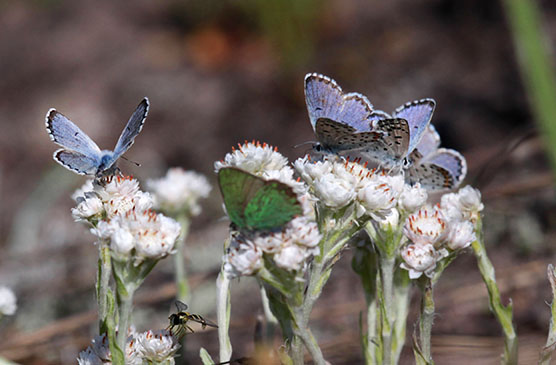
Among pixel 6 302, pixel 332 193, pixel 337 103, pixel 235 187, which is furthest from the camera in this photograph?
pixel 6 302

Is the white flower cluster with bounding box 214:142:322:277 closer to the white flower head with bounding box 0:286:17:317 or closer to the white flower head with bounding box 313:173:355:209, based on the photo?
the white flower head with bounding box 313:173:355:209

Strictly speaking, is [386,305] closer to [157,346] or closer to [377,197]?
[377,197]

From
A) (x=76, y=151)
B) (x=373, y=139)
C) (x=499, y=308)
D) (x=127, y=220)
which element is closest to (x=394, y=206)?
(x=373, y=139)

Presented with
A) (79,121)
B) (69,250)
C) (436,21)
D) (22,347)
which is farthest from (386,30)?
(22,347)

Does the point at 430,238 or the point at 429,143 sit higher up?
the point at 429,143

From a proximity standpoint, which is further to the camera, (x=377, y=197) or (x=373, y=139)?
(x=373, y=139)

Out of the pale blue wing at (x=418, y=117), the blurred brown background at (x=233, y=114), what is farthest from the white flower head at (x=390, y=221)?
the blurred brown background at (x=233, y=114)

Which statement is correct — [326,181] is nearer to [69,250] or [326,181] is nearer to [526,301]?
[526,301]

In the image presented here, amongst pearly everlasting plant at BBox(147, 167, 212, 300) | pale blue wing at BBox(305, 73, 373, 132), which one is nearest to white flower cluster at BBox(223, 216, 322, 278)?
pale blue wing at BBox(305, 73, 373, 132)
